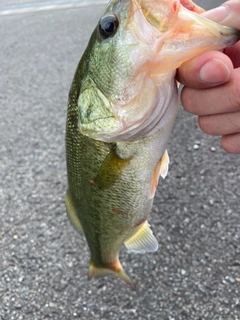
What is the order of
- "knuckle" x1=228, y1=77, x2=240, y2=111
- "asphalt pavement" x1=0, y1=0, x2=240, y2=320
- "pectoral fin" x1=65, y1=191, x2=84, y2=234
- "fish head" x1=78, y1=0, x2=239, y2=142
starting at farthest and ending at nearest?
"asphalt pavement" x1=0, y1=0, x2=240, y2=320
"pectoral fin" x1=65, y1=191, x2=84, y2=234
"knuckle" x1=228, y1=77, x2=240, y2=111
"fish head" x1=78, y1=0, x2=239, y2=142

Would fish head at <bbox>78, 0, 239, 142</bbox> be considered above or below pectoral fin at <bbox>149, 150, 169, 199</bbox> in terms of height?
above

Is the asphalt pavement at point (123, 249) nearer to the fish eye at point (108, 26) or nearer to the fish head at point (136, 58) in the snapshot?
the fish head at point (136, 58)

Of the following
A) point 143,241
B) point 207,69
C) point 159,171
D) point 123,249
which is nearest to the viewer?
point 207,69

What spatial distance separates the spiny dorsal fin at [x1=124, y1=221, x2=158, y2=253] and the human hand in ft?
1.35

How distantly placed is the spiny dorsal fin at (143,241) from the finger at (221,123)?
398mm

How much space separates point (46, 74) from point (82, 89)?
300cm

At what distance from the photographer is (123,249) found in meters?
1.81

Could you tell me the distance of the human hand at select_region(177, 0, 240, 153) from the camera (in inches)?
28.8

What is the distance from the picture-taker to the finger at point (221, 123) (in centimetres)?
93

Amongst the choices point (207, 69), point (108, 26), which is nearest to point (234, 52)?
point (207, 69)

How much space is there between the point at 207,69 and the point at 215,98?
0.44 feet

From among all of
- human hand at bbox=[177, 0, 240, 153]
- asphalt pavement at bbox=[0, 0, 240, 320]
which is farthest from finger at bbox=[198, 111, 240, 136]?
asphalt pavement at bbox=[0, 0, 240, 320]

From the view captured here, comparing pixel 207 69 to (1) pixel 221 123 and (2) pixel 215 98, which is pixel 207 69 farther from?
(1) pixel 221 123

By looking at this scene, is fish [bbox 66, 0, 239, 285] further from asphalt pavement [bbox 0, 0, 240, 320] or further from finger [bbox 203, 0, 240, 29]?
asphalt pavement [bbox 0, 0, 240, 320]
